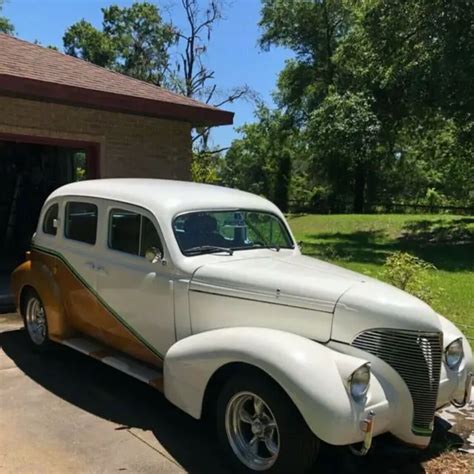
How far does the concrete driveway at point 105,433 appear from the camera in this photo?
3.98 metres

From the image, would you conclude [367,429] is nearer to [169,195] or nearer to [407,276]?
[169,195]

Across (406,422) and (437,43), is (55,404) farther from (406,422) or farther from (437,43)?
(437,43)

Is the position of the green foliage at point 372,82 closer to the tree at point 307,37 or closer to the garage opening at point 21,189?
the tree at point 307,37

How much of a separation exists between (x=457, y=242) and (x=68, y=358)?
17207 mm

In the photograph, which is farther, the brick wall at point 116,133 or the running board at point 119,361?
the brick wall at point 116,133

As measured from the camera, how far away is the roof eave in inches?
334

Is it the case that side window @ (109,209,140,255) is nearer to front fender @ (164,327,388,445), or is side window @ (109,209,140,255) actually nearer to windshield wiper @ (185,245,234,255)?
windshield wiper @ (185,245,234,255)

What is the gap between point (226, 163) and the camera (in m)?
67.0

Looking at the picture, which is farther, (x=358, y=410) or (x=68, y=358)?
(x=68, y=358)

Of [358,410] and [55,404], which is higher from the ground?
[358,410]

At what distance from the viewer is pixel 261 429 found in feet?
12.6

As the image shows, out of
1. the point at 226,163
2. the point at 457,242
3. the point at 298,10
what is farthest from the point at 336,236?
the point at 226,163

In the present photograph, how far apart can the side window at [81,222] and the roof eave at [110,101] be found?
340cm

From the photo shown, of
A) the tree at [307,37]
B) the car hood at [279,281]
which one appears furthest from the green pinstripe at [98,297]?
the tree at [307,37]
